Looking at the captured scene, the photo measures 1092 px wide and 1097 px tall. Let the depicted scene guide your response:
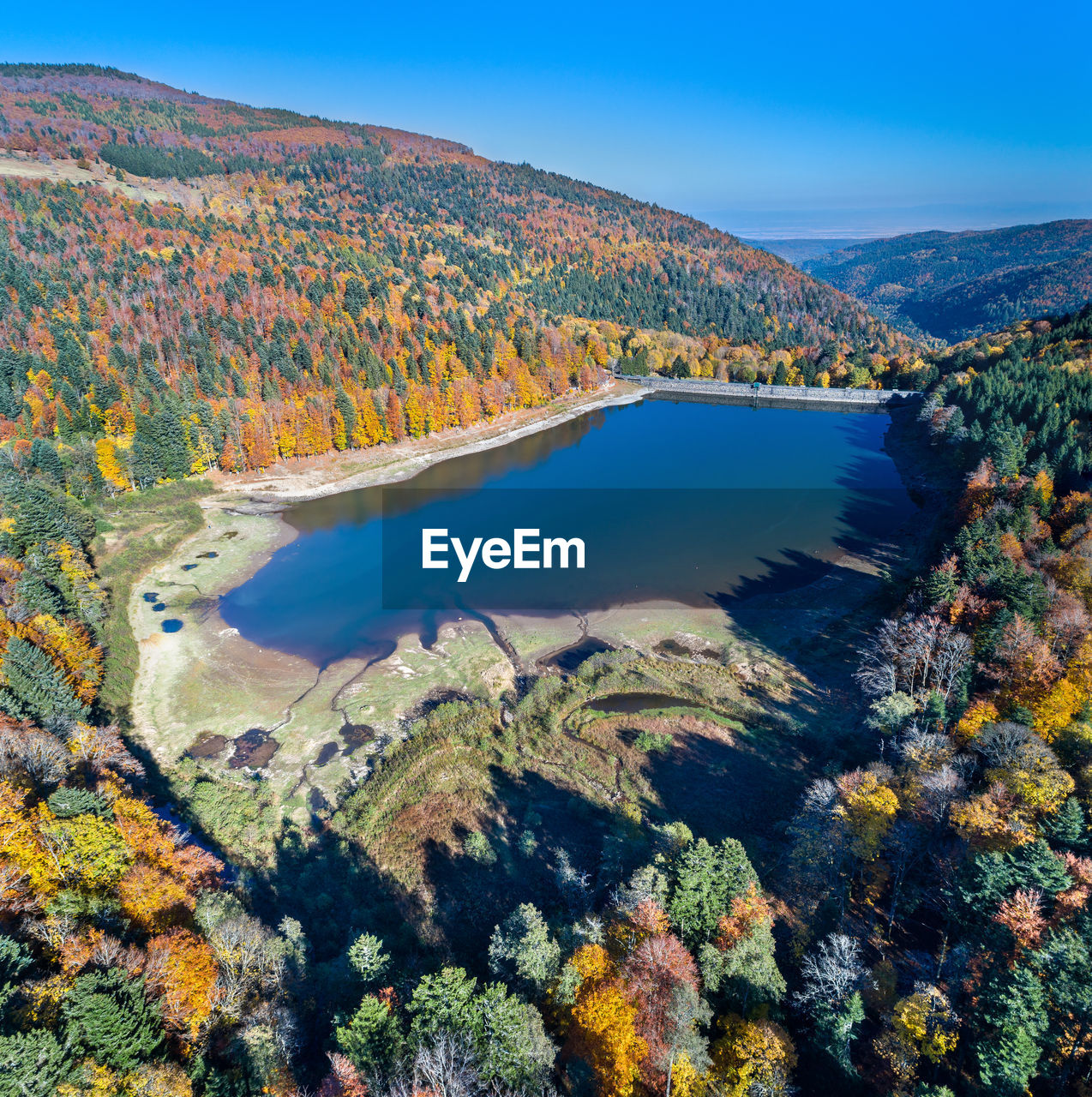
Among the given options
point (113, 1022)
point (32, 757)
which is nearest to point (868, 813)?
point (113, 1022)

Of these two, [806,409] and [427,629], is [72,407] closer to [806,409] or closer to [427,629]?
[427,629]

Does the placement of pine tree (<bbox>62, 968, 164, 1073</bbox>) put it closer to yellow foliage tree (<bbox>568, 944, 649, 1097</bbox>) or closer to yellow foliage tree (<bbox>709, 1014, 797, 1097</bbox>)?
yellow foliage tree (<bbox>568, 944, 649, 1097</bbox>)

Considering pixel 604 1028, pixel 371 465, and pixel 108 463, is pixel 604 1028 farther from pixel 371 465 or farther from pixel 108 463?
pixel 108 463

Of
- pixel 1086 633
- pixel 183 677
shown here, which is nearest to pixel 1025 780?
pixel 1086 633

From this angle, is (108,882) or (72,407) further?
(72,407)

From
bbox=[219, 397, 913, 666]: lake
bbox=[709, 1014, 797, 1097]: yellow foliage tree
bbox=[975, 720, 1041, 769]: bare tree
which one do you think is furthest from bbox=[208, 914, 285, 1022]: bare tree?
bbox=[975, 720, 1041, 769]: bare tree

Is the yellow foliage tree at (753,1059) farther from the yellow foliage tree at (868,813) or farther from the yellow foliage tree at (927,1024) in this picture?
the yellow foliage tree at (868,813)

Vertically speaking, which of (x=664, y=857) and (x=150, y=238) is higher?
(x=150, y=238)
